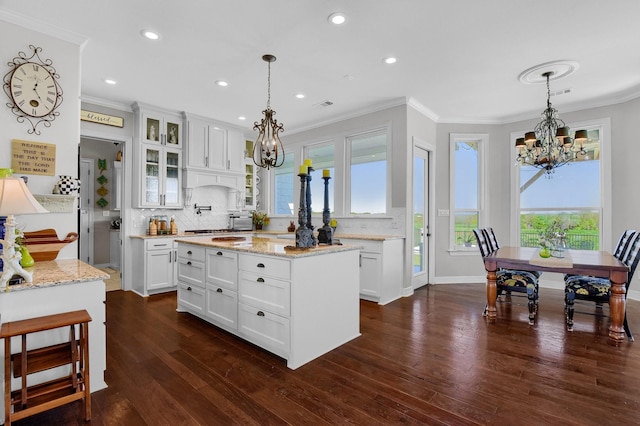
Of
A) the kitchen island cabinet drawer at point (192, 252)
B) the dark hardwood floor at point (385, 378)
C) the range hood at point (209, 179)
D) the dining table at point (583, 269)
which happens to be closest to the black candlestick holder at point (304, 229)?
the dark hardwood floor at point (385, 378)

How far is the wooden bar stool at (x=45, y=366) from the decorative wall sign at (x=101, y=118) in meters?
3.59

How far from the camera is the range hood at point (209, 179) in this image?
5.25 m

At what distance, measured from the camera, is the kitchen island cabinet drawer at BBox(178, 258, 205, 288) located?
3424 millimetres

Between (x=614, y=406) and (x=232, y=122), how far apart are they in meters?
5.81

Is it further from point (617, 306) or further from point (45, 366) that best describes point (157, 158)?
point (617, 306)

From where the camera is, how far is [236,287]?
2936mm

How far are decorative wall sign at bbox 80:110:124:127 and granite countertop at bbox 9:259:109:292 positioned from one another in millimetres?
2691

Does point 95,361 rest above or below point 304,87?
below

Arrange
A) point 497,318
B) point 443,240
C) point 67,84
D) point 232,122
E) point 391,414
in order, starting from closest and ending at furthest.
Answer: point 391,414, point 67,84, point 497,318, point 443,240, point 232,122

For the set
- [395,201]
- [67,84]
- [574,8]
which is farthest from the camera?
[395,201]

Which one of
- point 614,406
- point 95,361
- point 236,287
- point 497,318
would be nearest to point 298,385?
point 236,287

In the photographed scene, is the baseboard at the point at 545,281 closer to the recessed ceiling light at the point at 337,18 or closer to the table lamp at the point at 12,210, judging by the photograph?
the recessed ceiling light at the point at 337,18

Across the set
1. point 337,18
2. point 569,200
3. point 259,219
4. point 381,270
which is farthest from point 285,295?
point 569,200

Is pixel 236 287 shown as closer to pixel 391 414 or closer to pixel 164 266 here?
pixel 391 414
